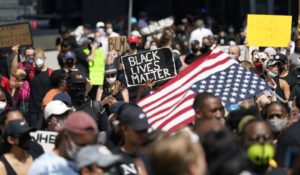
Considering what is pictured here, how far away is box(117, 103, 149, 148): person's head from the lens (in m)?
6.93

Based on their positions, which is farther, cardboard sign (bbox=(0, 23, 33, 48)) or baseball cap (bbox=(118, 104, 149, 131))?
cardboard sign (bbox=(0, 23, 33, 48))

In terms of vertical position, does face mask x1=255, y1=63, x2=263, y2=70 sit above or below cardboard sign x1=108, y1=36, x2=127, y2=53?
above

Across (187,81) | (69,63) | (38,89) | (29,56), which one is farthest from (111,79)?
(187,81)

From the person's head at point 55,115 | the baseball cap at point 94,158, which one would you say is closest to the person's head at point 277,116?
the person's head at point 55,115

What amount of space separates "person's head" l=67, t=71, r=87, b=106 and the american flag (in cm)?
157

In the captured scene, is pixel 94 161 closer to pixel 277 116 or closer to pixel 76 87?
pixel 277 116

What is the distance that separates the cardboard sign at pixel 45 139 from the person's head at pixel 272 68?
4.09 metres

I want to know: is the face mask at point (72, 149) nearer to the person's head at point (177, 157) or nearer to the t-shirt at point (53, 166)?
the t-shirt at point (53, 166)

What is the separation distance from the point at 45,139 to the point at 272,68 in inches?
169

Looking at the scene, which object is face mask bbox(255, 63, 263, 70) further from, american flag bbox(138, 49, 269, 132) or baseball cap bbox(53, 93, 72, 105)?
baseball cap bbox(53, 93, 72, 105)

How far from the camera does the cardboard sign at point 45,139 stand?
28.8 ft

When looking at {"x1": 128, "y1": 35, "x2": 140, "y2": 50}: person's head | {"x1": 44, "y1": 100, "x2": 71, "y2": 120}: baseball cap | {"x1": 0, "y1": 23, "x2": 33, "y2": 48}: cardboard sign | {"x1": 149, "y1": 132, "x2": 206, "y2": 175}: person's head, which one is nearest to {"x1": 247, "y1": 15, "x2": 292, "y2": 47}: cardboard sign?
{"x1": 0, "y1": 23, "x2": 33, "y2": 48}: cardboard sign

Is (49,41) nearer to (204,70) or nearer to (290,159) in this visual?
(204,70)

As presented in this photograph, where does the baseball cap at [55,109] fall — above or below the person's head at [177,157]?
below
